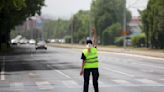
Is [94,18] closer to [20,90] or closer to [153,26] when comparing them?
[153,26]

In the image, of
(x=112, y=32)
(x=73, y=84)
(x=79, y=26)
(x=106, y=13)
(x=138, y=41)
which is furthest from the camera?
(x=79, y=26)

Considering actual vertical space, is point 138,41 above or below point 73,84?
above

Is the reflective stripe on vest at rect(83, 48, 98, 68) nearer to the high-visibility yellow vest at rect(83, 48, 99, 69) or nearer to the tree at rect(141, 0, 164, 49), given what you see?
the high-visibility yellow vest at rect(83, 48, 99, 69)

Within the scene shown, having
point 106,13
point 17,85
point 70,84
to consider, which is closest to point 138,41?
point 106,13

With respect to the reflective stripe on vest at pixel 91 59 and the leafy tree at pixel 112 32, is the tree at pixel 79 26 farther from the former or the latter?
the reflective stripe on vest at pixel 91 59

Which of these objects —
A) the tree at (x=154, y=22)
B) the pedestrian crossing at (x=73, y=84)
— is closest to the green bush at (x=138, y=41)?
the tree at (x=154, y=22)

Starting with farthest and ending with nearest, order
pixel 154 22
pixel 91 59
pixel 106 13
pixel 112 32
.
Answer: pixel 106 13 → pixel 112 32 → pixel 154 22 → pixel 91 59

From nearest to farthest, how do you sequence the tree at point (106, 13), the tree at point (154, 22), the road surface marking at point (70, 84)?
1. the road surface marking at point (70, 84)
2. the tree at point (154, 22)
3. the tree at point (106, 13)

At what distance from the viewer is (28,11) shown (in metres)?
79.5

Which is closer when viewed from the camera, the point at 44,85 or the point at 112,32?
the point at 44,85

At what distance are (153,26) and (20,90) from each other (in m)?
75.3

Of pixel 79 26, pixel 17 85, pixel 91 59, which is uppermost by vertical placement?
pixel 79 26

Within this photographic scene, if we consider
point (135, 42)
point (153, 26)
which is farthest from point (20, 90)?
point (135, 42)

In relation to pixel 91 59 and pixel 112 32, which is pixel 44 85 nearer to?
→ pixel 91 59
